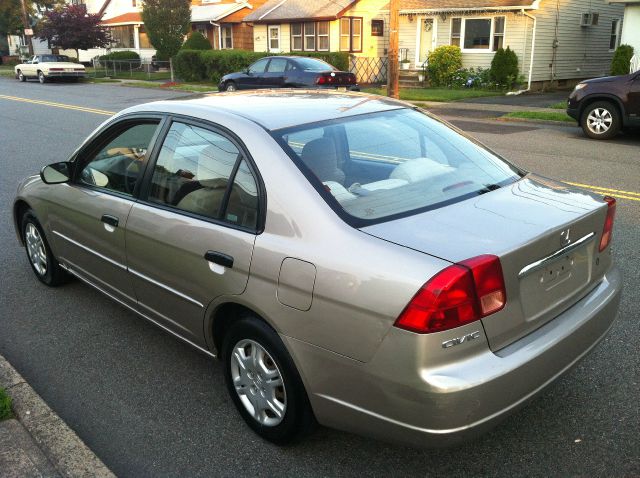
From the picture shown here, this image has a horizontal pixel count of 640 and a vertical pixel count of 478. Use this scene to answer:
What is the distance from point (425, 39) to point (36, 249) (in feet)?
81.1

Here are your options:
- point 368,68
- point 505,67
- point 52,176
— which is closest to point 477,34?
point 505,67

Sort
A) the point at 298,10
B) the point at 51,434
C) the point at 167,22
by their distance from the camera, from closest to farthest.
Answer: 1. the point at 51,434
2. the point at 298,10
3. the point at 167,22

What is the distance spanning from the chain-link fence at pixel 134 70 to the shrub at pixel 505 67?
2065cm

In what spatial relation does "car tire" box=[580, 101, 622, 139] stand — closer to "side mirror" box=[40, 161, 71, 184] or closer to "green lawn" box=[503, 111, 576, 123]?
"green lawn" box=[503, 111, 576, 123]

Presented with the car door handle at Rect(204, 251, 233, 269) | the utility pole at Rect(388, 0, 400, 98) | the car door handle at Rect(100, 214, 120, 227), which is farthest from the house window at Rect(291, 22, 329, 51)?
the car door handle at Rect(204, 251, 233, 269)

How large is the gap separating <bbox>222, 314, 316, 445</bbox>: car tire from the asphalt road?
0.44ft

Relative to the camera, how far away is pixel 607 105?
12.6m

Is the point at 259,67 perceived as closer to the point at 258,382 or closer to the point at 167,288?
the point at 167,288

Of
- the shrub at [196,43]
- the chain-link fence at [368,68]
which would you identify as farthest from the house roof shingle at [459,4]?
the shrub at [196,43]

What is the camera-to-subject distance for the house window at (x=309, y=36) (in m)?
31.9

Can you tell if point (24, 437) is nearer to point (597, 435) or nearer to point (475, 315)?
point (475, 315)

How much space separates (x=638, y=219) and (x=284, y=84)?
15.3m

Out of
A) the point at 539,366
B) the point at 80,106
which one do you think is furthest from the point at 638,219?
the point at 80,106

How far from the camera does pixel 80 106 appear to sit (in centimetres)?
2073
